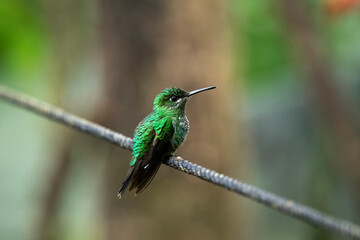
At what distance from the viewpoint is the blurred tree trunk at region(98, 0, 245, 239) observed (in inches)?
106

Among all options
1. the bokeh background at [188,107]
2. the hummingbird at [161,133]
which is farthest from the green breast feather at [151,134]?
the bokeh background at [188,107]

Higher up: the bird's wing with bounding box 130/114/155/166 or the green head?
the green head

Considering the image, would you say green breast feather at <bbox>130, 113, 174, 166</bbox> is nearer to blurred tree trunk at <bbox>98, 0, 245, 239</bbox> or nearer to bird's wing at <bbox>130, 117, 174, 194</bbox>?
bird's wing at <bbox>130, 117, 174, 194</bbox>

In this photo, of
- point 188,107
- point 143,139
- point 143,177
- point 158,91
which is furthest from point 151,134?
point 158,91

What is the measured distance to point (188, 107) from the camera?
2.63 m

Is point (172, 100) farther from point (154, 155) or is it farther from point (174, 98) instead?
point (154, 155)

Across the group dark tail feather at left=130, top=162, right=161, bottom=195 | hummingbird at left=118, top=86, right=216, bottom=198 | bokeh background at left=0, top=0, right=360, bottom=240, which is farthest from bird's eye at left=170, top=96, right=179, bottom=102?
bokeh background at left=0, top=0, right=360, bottom=240

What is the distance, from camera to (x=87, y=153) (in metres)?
3.86

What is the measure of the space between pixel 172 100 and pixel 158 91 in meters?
1.86

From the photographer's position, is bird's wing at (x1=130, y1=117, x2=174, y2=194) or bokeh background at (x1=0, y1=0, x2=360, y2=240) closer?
bird's wing at (x1=130, y1=117, x2=174, y2=194)

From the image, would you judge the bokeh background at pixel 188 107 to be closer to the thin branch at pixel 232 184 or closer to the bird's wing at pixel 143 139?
the thin branch at pixel 232 184

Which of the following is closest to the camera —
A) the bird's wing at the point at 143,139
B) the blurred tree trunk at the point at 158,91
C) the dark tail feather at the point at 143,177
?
the dark tail feather at the point at 143,177

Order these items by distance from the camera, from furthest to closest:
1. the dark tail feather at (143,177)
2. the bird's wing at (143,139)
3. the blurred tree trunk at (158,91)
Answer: the blurred tree trunk at (158,91) → the bird's wing at (143,139) → the dark tail feather at (143,177)

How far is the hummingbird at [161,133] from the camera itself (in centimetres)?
78
